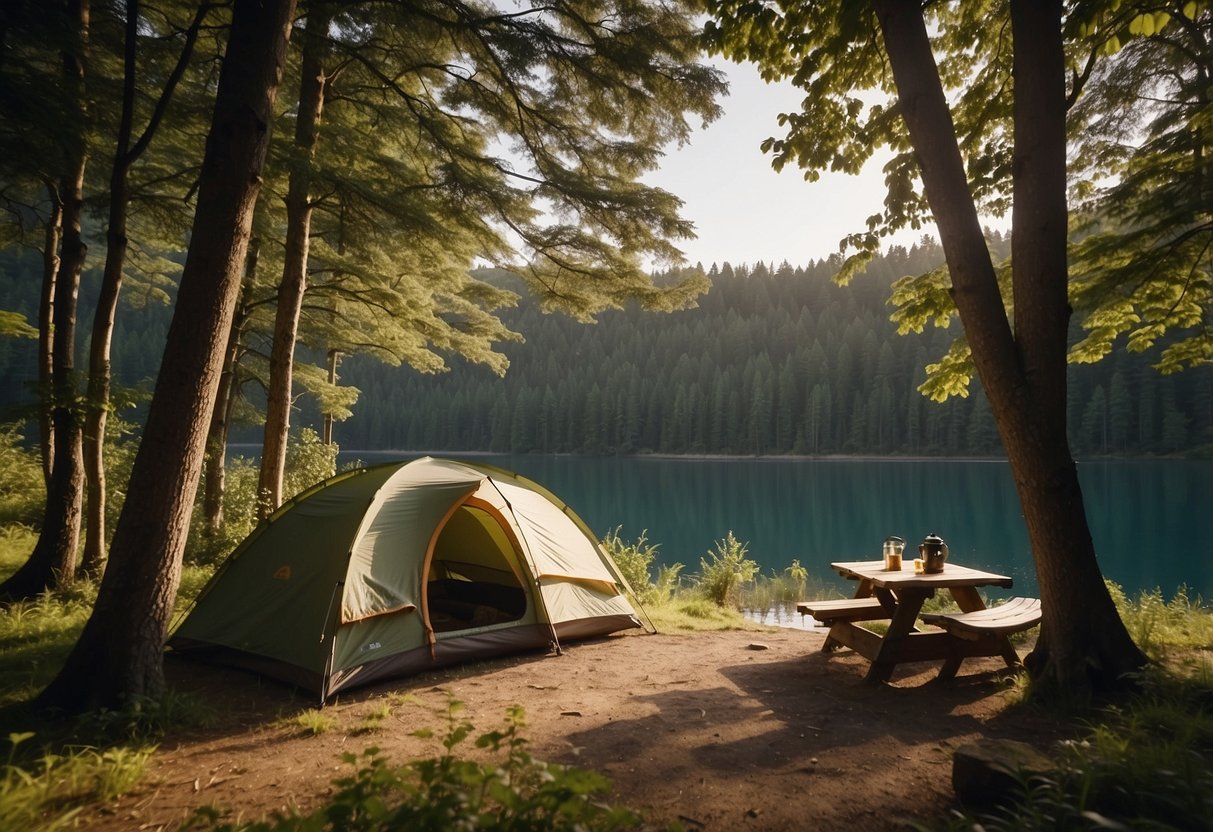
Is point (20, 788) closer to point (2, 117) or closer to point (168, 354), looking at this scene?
point (168, 354)

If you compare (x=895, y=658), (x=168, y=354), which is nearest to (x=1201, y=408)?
(x=895, y=658)

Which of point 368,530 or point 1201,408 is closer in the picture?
point 368,530

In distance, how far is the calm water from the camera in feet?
50.7

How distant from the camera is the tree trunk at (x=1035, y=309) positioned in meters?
3.96

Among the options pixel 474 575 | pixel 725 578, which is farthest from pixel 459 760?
pixel 725 578

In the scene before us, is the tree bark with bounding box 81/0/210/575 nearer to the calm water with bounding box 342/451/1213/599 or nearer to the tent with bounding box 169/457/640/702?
the tent with bounding box 169/457/640/702

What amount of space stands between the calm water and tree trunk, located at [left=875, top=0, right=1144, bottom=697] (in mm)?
8986

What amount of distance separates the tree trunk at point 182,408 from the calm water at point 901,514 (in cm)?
1164

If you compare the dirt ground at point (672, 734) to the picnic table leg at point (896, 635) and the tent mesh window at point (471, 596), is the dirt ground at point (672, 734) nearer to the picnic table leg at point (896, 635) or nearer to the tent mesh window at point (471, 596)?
the picnic table leg at point (896, 635)

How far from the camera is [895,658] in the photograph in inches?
180

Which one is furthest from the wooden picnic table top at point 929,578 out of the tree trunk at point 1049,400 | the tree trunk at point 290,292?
the tree trunk at point 290,292

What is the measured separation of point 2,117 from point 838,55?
633cm

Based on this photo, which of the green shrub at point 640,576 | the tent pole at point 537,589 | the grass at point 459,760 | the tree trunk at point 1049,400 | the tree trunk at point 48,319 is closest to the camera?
the grass at point 459,760

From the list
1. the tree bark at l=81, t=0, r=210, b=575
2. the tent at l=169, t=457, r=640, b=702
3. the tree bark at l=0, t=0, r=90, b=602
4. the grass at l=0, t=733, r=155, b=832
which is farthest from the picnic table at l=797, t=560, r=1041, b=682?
the tree bark at l=0, t=0, r=90, b=602
